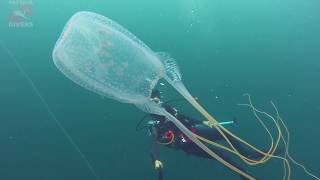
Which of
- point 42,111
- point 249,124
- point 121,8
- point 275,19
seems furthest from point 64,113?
point 275,19

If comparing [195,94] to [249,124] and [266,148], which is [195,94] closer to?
[249,124]

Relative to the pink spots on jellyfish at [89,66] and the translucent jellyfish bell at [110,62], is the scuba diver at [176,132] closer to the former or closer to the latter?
the translucent jellyfish bell at [110,62]

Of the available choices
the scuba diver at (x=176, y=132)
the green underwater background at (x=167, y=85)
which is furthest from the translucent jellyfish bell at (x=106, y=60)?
the green underwater background at (x=167, y=85)

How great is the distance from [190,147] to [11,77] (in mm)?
2753

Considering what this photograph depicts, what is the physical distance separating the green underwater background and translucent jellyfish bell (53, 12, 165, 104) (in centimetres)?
195

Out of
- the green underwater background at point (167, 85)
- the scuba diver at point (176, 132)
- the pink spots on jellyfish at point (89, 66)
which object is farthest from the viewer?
the green underwater background at point (167, 85)

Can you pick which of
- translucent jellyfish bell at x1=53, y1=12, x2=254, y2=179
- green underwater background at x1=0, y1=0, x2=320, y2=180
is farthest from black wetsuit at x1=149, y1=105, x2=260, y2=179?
green underwater background at x1=0, y1=0, x2=320, y2=180

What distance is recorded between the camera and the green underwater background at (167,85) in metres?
4.73

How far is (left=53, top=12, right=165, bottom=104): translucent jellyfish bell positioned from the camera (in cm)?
263

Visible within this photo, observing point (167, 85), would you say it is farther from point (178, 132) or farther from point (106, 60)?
point (106, 60)

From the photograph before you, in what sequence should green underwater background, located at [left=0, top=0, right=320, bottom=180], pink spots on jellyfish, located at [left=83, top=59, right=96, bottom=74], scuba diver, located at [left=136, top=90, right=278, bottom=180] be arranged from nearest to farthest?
pink spots on jellyfish, located at [left=83, top=59, right=96, bottom=74] < scuba diver, located at [left=136, top=90, right=278, bottom=180] < green underwater background, located at [left=0, top=0, right=320, bottom=180]

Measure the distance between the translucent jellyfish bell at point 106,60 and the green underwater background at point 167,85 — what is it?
76.6 inches

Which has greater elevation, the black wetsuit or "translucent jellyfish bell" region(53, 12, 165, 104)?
"translucent jellyfish bell" region(53, 12, 165, 104)

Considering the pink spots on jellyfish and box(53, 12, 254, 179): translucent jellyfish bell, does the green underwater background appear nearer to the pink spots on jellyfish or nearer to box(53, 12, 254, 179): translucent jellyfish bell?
box(53, 12, 254, 179): translucent jellyfish bell
